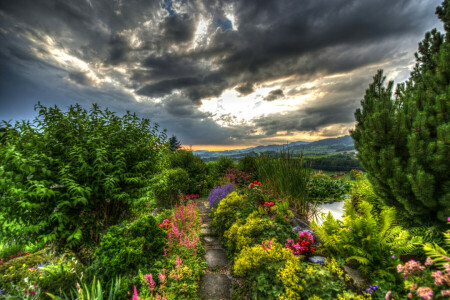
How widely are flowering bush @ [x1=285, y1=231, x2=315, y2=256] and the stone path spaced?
109cm

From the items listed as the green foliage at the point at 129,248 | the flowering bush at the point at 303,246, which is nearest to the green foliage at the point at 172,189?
the green foliage at the point at 129,248

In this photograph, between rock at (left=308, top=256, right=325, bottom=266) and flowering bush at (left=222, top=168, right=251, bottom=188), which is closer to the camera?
rock at (left=308, top=256, right=325, bottom=266)

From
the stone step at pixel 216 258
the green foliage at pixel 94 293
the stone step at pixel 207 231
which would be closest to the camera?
the green foliage at pixel 94 293

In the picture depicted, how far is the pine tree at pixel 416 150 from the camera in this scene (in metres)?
2.26

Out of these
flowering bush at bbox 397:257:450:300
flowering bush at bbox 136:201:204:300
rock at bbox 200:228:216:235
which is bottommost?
rock at bbox 200:228:216:235

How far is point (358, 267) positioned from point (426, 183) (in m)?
1.47

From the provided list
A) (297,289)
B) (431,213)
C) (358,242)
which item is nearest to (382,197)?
(431,213)

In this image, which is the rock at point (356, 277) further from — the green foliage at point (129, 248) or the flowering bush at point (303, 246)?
the green foliage at point (129, 248)

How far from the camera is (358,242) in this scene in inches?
89.0

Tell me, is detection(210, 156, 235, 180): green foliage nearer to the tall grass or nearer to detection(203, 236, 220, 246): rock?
the tall grass

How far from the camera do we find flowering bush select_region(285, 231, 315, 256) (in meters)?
2.49

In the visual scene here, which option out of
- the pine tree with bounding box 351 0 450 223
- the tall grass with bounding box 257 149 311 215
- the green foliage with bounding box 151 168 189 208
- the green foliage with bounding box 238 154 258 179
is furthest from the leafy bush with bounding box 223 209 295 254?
the green foliage with bounding box 238 154 258 179

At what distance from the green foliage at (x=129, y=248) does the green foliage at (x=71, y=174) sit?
41cm

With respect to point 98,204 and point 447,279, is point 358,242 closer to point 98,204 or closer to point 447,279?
point 447,279
